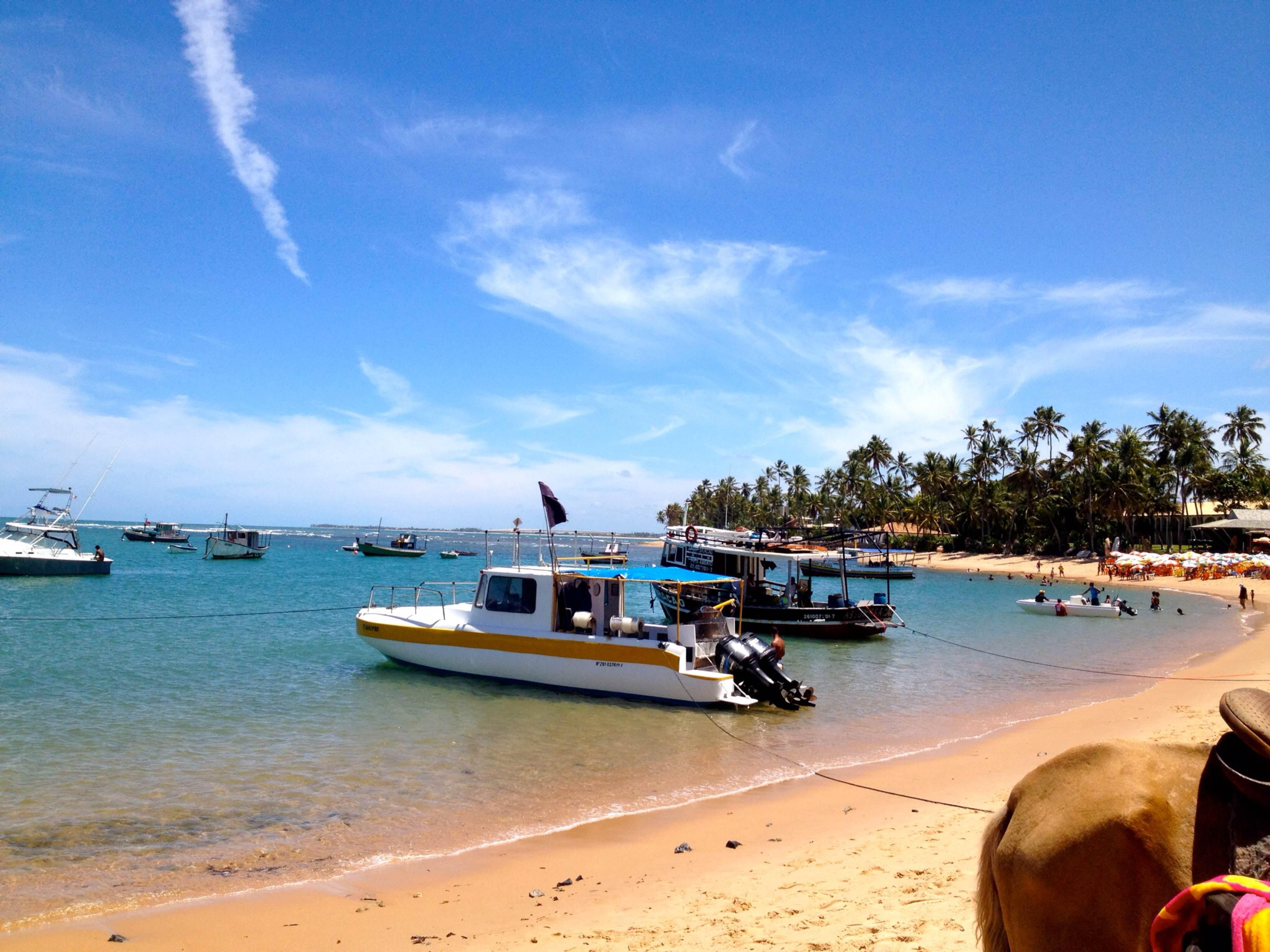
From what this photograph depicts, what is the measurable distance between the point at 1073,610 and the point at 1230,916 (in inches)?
1587

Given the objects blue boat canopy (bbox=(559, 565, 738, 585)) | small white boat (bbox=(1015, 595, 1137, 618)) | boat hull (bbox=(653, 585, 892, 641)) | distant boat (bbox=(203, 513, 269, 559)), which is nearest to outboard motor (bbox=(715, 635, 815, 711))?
blue boat canopy (bbox=(559, 565, 738, 585))

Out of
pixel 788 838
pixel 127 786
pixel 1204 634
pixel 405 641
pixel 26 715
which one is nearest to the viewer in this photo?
pixel 788 838

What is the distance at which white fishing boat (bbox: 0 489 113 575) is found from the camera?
47.9 m

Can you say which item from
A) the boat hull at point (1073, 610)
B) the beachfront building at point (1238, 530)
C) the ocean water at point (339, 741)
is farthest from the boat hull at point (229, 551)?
the beachfront building at point (1238, 530)

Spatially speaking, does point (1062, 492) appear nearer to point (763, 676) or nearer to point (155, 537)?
point (763, 676)

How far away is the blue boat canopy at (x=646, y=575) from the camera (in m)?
17.8

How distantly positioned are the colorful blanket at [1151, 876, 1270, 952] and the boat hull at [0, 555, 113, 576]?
59.5 metres

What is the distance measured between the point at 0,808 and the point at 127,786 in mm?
1444

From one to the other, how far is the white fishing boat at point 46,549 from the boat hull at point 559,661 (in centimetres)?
4071

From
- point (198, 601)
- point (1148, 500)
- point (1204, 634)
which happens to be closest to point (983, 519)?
point (1148, 500)

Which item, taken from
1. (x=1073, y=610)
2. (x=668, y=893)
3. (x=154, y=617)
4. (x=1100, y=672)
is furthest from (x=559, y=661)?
(x=1073, y=610)

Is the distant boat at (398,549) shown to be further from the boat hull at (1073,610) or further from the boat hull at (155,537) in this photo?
the boat hull at (1073,610)

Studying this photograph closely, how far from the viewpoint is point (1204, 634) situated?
1217 inches

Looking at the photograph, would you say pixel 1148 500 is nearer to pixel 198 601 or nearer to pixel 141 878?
pixel 198 601
